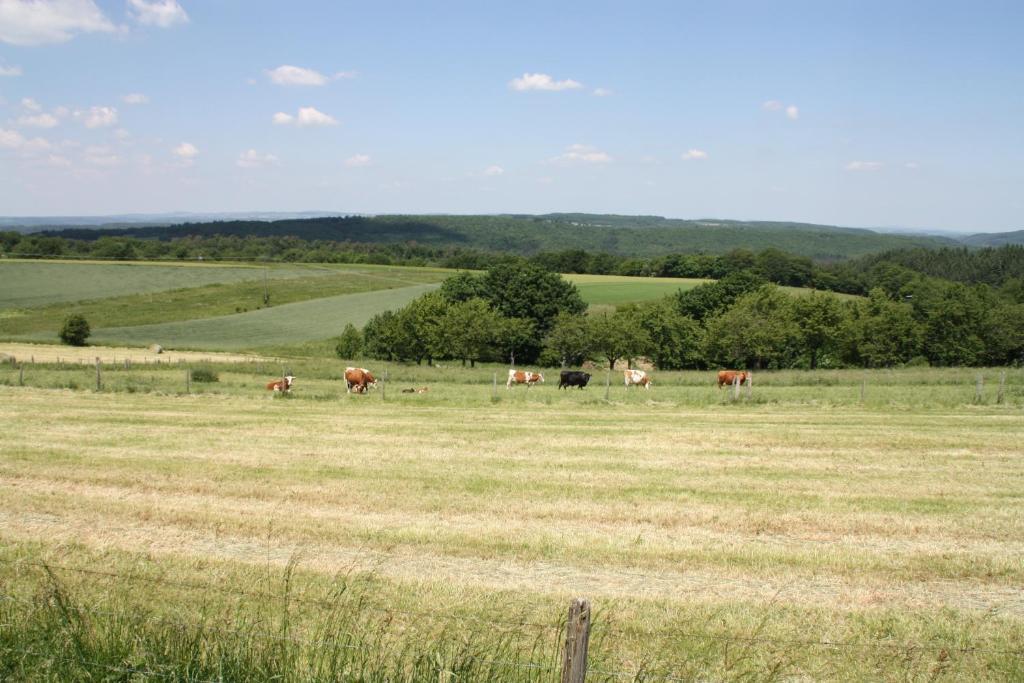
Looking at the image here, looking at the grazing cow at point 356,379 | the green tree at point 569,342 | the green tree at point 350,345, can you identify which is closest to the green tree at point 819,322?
the green tree at point 569,342

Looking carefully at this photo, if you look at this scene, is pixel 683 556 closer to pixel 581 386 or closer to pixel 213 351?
pixel 581 386

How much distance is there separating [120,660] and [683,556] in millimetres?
7405

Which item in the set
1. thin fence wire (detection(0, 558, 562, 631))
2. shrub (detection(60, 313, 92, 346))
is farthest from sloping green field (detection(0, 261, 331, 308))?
thin fence wire (detection(0, 558, 562, 631))

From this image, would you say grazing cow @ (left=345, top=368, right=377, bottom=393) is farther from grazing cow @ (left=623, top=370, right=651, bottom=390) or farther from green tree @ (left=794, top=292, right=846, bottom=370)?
green tree @ (left=794, top=292, right=846, bottom=370)

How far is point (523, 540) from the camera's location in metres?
12.1

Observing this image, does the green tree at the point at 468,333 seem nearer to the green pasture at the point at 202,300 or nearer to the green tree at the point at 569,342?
the green tree at the point at 569,342

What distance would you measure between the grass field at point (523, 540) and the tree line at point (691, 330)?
168 feet

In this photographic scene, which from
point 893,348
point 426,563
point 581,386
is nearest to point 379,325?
point 581,386

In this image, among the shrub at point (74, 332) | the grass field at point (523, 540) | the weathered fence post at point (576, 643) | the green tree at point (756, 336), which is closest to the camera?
the weathered fence post at point (576, 643)

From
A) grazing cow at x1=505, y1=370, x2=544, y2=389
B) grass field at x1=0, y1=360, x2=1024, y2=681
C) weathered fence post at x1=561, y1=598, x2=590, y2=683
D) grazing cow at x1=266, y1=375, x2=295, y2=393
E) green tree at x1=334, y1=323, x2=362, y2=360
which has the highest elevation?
weathered fence post at x1=561, y1=598, x2=590, y2=683

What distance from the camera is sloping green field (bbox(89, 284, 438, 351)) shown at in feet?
262

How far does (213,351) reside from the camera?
72.4 meters

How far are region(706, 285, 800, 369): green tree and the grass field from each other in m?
54.6

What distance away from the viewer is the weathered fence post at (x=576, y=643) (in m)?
5.11
